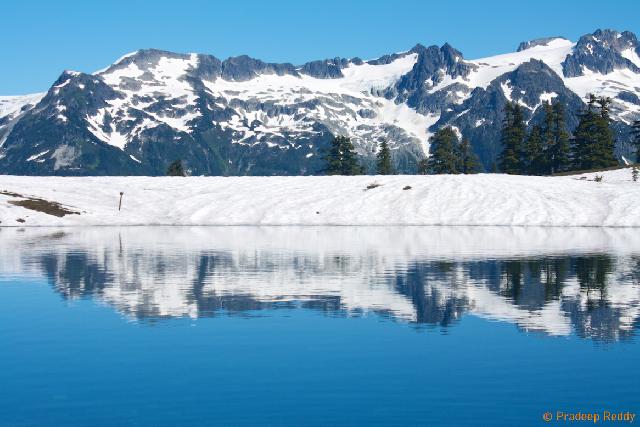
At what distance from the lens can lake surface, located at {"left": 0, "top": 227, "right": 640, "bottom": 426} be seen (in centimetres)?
1964

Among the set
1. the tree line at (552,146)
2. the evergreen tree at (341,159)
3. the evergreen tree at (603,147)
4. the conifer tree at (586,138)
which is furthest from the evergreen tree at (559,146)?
the evergreen tree at (341,159)

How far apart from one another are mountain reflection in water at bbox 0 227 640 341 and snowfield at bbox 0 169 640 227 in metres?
21.0

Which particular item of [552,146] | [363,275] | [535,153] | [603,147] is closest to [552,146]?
[552,146]

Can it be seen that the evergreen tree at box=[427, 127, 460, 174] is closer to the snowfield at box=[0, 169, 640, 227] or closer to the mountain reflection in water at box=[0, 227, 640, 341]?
the snowfield at box=[0, 169, 640, 227]

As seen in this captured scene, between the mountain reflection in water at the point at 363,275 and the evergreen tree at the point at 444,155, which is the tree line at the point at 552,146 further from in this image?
the mountain reflection in water at the point at 363,275

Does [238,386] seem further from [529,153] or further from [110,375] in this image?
[529,153]

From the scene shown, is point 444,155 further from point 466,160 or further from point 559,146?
point 559,146

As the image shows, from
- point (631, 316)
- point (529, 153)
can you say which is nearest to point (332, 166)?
point (529, 153)

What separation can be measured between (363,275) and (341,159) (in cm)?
15394

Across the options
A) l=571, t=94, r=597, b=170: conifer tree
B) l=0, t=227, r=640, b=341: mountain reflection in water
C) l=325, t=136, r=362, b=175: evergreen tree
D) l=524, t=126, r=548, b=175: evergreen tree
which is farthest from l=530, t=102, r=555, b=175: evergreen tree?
l=0, t=227, r=640, b=341: mountain reflection in water

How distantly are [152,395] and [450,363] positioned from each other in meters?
8.54

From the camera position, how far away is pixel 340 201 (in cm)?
10500

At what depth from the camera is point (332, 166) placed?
194m

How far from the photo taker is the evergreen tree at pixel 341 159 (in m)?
193
